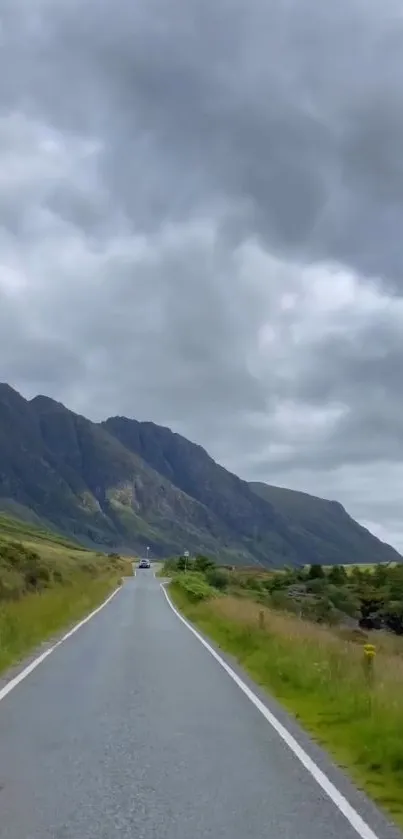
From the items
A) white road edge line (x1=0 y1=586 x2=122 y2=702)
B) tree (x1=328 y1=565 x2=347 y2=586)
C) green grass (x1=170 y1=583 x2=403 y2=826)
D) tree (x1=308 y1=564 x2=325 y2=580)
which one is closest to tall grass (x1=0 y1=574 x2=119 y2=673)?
white road edge line (x1=0 y1=586 x2=122 y2=702)

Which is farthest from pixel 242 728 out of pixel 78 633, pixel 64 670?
pixel 78 633

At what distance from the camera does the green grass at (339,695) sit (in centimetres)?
1031

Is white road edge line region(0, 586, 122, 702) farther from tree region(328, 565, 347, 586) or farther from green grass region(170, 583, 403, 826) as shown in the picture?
tree region(328, 565, 347, 586)

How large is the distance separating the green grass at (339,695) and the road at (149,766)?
2.16 feet

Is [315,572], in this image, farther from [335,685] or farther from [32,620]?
[335,685]

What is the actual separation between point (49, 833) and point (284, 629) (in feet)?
64.6

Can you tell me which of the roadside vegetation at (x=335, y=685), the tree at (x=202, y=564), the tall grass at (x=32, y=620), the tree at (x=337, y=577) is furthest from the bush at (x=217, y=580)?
the roadside vegetation at (x=335, y=685)

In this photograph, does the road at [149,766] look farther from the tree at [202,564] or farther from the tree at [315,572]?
the tree at [202,564]

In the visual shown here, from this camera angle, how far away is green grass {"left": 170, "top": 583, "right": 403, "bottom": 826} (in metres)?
10.3

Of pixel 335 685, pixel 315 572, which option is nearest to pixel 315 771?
pixel 335 685

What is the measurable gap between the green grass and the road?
659 mm

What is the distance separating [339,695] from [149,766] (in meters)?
5.74

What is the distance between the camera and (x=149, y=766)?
398 inches

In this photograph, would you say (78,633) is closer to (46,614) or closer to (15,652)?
(46,614)
